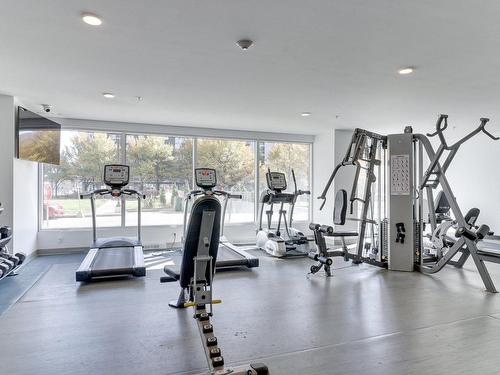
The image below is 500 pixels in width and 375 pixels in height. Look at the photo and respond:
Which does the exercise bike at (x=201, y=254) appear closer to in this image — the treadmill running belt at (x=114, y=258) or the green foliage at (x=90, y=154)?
the treadmill running belt at (x=114, y=258)

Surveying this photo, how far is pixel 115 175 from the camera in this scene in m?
5.31

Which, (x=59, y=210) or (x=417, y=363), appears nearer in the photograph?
(x=417, y=363)

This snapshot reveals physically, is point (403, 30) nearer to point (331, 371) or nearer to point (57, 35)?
point (331, 371)

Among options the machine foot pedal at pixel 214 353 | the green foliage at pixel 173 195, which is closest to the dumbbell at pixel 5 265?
the green foliage at pixel 173 195

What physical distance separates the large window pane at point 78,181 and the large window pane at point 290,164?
3194mm

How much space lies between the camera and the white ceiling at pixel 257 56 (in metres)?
2.33

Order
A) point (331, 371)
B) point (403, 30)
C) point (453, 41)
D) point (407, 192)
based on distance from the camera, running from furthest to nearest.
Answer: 1. point (407, 192)
2. point (453, 41)
3. point (403, 30)
4. point (331, 371)

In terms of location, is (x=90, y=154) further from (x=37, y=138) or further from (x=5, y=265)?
(x=5, y=265)

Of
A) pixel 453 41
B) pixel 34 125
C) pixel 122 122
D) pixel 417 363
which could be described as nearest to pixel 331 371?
pixel 417 363

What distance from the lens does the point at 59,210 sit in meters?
6.22

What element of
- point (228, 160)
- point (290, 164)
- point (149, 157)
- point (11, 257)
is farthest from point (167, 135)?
point (11, 257)

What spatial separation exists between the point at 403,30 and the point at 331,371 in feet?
8.53

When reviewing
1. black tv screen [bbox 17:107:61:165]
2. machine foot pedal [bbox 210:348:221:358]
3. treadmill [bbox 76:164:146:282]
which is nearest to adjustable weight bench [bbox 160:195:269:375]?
machine foot pedal [bbox 210:348:221:358]

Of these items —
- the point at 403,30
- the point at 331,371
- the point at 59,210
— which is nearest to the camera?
the point at 331,371
